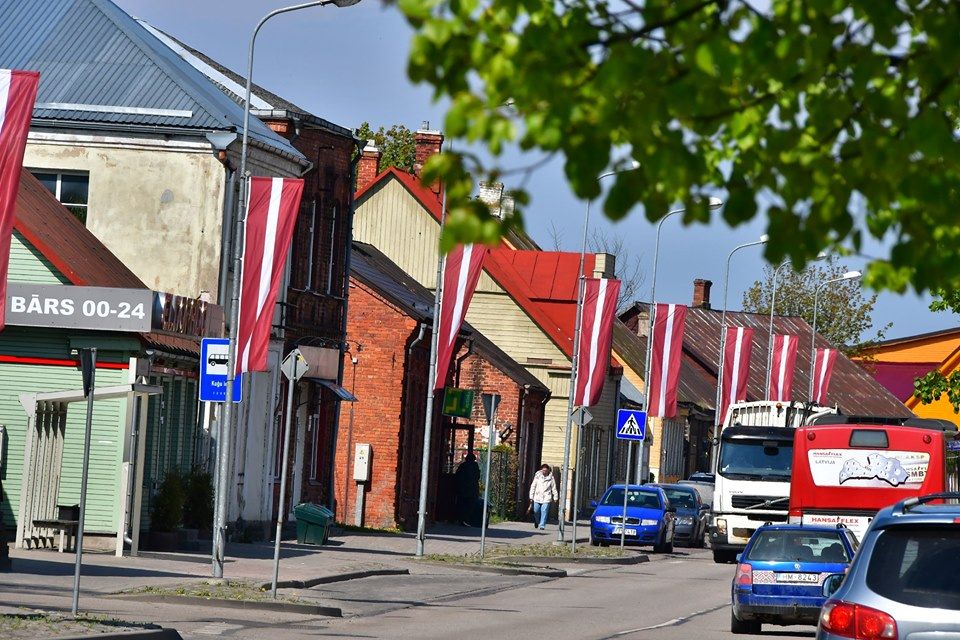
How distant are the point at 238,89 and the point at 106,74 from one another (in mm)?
4248

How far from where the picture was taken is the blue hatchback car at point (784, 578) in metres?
20.2

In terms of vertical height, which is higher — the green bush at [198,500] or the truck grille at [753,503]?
the truck grille at [753,503]

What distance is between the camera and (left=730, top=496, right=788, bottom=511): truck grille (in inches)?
1503

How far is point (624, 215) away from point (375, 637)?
1192cm

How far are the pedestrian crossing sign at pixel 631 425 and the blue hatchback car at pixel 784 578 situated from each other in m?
18.5

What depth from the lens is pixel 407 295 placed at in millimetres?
46312

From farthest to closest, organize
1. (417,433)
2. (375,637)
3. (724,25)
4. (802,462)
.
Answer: (417,433) → (802,462) → (375,637) → (724,25)

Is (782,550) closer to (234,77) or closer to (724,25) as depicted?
(724,25)

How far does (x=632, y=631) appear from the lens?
20031mm

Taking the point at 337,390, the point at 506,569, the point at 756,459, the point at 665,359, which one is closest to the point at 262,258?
the point at 506,569

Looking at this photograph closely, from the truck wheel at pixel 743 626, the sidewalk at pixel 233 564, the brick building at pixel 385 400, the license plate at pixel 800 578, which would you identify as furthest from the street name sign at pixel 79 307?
the brick building at pixel 385 400

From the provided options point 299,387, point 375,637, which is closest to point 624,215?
point 375,637

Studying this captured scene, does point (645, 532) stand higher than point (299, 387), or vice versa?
point (299, 387)

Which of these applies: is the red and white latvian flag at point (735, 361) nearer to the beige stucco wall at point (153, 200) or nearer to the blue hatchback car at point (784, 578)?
the beige stucco wall at point (153, 200)
